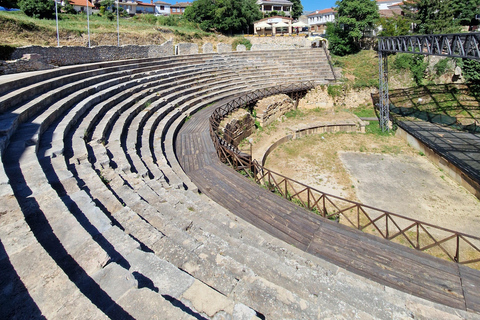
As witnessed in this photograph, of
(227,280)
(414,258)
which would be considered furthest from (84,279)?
(414,258)

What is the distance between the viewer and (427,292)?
5082 mm

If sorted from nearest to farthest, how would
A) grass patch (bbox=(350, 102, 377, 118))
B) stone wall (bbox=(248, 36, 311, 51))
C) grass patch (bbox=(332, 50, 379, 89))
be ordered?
grass patch (bbox=(350, 102, 377, 118)) < grass patch (bbox=(332, 50, 379, 89)) < stone wall (bbox=(248, 36, 311, 51))

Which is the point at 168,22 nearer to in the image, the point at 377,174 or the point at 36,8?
the point at 36,8

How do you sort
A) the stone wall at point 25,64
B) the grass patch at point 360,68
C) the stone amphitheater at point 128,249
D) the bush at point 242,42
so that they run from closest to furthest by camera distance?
1. the stone amphitheater at point 128,249
2. the stone wall at point 25,64
3. the grass patch at point 360,68
4. the bush at point 242,42

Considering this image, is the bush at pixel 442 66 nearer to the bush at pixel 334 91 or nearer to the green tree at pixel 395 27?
the green tree at pixel 395 27

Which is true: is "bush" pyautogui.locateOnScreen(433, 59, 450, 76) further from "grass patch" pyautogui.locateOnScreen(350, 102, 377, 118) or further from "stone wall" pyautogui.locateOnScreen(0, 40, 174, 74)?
"stone wall" pyautogui.locateOnScreen(0, 40, 174, 74)

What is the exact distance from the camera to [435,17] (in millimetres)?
25156

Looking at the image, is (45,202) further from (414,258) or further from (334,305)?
(414,258)

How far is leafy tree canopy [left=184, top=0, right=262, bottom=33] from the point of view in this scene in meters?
33.2

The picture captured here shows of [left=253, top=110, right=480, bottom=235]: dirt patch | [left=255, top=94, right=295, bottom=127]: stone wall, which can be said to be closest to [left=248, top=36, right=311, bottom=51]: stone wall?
[left=255, top=94, right=295, bottom=127]: stone wall

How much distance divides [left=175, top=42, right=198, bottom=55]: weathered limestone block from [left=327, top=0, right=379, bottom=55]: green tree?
1345 centimetres

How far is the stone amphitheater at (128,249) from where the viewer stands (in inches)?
116

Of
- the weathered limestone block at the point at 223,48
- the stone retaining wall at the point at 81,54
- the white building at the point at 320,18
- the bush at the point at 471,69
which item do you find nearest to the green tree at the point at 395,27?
the bush at the point at 471,69

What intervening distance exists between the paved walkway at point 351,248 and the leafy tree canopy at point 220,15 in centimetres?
2942
